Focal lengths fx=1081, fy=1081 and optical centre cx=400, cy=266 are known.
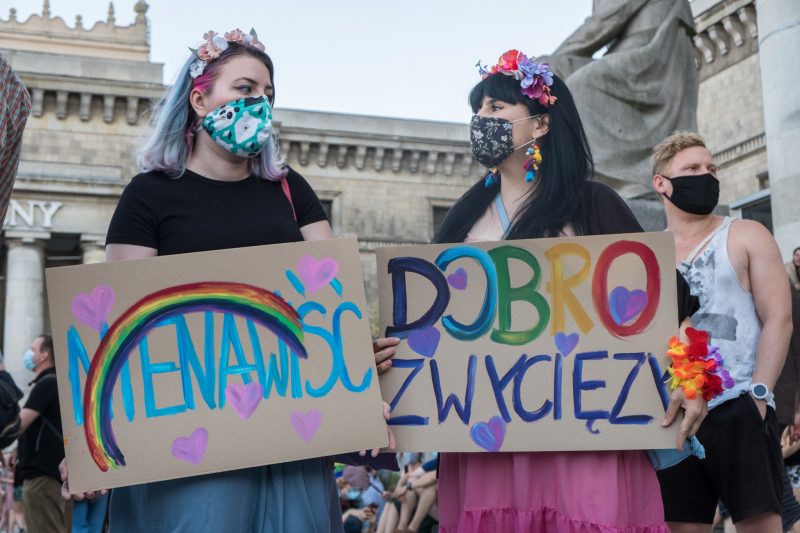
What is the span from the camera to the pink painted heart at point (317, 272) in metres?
3.18

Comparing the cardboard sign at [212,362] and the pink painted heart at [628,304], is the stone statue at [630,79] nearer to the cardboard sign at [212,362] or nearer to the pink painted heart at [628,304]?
the pink painted heart at [628,304]

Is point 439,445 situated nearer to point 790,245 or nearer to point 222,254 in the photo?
point 222,254

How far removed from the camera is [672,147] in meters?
4.50

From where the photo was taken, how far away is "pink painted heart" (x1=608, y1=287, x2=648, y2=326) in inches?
132

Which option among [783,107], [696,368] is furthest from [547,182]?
[783,107]

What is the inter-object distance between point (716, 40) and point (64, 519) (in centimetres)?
2761

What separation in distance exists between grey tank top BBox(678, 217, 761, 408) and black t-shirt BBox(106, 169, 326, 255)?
1800 millimetres

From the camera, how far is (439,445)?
3338 mm

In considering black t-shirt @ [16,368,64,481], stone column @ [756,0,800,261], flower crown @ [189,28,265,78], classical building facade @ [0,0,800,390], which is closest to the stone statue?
stone column @ [756,0,800,261]

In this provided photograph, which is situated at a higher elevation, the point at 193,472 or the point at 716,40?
the point at 716,40

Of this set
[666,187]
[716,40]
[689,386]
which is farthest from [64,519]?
[716,40]

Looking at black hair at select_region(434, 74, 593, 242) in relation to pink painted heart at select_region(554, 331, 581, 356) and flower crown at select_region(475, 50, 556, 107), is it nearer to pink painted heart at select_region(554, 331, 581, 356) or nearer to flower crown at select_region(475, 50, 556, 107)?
flower crown at select_region(475, 50, 556, 107)

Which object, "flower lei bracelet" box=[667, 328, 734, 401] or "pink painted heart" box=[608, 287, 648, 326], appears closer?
"flower lei bracelet" box=[667, 328, 734, 401]

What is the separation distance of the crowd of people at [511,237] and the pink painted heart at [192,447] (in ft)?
0.22
